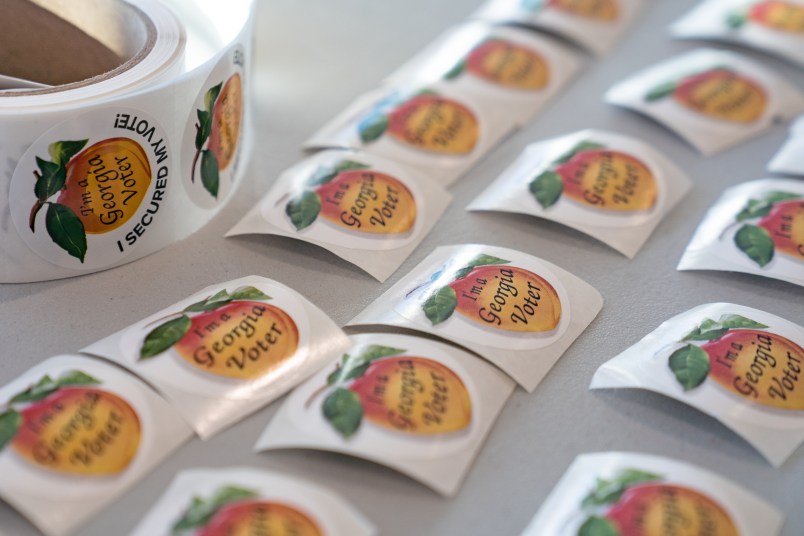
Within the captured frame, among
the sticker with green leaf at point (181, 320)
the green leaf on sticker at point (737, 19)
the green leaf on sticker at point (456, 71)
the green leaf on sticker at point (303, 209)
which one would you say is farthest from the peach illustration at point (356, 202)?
the green leaf on sticker at point (737, 19)

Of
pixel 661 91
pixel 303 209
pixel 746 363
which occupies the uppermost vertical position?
pixel 661 91

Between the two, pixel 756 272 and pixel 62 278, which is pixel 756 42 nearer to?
pixel 756 272

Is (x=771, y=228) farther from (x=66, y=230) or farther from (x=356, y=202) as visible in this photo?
(x=66, y=230)

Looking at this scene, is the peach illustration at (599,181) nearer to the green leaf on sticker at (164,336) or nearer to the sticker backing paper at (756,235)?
the sticker backing paper at (756,235)

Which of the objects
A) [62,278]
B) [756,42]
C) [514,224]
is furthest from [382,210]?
[756,42]

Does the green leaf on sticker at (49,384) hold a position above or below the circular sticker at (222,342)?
below

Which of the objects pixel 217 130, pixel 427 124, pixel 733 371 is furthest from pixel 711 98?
pixel 217 130

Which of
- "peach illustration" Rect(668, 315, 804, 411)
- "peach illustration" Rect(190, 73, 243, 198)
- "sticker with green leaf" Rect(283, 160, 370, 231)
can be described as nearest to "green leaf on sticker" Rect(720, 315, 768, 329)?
Result: "peach illustration" Rect(668, 315, 804, 411)
